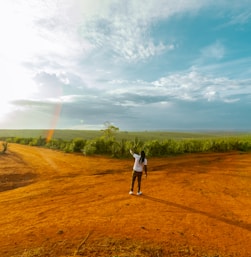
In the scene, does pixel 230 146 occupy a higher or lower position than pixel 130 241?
higher

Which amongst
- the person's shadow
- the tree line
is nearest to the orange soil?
the person's shadow

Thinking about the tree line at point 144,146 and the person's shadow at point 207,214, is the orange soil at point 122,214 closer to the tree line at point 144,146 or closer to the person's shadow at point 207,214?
the person's shadow at point 207,214

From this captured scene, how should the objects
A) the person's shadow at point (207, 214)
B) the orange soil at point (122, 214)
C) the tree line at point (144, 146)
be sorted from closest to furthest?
1. the orange soil at point (122, 214)
2. the person's shadow at point (207, 214)
3. the tree line at point (144, 146)

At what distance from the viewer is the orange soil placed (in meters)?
5.51

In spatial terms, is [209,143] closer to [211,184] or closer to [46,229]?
[211,184]

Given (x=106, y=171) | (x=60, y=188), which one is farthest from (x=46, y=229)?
(x=106, y=171)

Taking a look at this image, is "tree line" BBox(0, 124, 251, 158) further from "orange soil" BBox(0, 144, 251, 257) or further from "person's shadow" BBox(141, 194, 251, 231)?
"person's shadow" BBox(141, 194, 251, 231)

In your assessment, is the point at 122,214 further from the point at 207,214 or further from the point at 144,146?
the point at 144,146

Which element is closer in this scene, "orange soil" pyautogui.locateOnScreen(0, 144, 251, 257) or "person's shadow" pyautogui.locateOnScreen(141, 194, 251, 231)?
"orange soil" pyautogui.locateOnScreen(0, 144, 251, 257)

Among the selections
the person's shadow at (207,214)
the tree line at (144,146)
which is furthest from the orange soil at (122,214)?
the tree line at (144,146)

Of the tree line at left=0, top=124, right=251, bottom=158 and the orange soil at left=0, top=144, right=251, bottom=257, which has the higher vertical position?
the tree line at left=0, top=124, right=251, bottom=158

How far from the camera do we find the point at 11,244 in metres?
5.60

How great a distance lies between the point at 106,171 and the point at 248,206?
331 inches

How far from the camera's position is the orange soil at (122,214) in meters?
5.51
